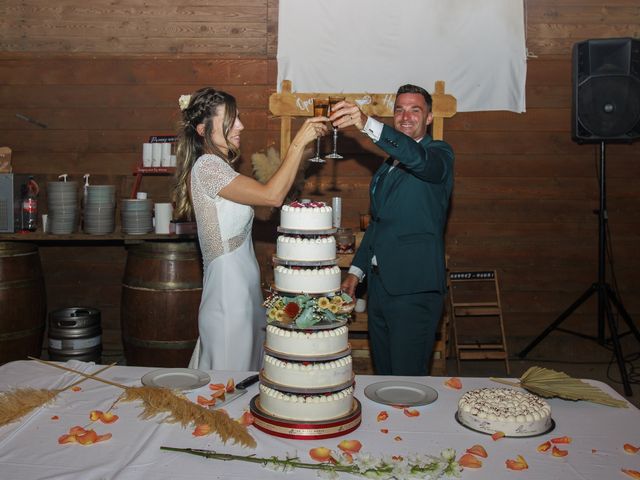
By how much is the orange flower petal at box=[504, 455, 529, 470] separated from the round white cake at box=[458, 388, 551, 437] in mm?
140

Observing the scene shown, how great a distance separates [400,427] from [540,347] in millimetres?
3714

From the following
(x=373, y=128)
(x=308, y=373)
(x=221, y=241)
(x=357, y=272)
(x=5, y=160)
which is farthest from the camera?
(x=5, y=160)

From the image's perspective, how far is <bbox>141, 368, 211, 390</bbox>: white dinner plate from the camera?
196cm

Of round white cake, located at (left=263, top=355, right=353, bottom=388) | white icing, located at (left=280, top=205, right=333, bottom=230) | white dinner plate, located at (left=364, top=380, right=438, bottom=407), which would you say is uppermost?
white icing, located at (left=280, top=205, right=333, bottom=230)

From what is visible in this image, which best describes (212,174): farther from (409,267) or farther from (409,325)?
(409,325)

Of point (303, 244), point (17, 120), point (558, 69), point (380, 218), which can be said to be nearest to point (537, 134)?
point (558, 69)

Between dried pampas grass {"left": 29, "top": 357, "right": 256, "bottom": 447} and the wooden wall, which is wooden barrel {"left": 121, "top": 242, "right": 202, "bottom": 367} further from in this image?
dried pampas grass {"left": 29, "top": 357, "right": 256, "bottom": 447}

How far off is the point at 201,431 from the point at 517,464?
0.77 meters

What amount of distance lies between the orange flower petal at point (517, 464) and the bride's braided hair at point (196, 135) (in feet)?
5.32

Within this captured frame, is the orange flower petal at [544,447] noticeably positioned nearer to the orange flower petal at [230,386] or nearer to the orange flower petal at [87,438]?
the orange flower petal at [230,386]

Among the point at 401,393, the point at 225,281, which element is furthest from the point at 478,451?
the point at 225,281

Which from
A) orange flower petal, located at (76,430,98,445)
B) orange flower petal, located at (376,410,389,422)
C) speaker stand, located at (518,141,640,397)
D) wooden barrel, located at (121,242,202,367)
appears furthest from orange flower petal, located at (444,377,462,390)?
speaker stand, located at (518,141,640,397)

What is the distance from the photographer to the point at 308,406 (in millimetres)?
1665

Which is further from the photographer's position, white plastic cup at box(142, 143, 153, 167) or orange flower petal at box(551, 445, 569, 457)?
white plastic cup at box(142, 143, 153, 167)
